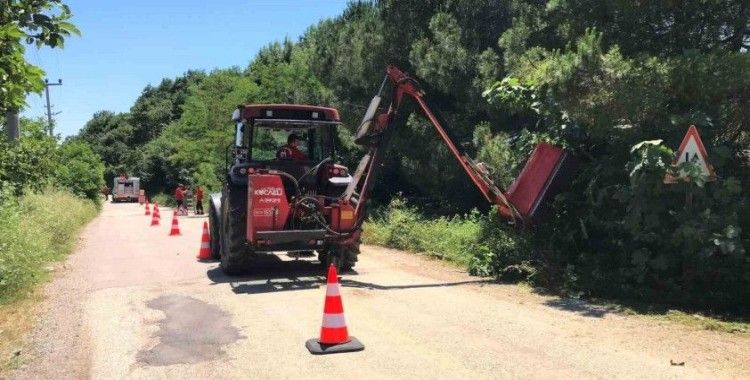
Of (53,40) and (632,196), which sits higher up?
(53,40)

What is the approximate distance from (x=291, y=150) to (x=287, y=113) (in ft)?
2.45

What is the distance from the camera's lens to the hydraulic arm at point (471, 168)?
9.51 m

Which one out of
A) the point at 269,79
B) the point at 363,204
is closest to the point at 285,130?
the point at 363,204

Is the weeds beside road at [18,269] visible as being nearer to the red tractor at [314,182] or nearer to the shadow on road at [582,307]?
the red tractor at [314,182]

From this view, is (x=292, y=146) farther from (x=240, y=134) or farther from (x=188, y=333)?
(x=188, y=333)

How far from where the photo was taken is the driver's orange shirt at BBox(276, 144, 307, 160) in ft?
36.6

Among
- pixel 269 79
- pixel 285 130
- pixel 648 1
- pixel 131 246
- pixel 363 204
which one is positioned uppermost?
pixel 269 79

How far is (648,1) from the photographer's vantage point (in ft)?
29.6

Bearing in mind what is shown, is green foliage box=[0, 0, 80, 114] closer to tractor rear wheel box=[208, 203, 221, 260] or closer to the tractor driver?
the tractor driver

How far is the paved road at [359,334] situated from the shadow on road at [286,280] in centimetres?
3

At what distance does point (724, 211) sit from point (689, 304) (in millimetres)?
1279

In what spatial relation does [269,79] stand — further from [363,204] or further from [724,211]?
[724,211]

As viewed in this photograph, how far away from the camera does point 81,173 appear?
36.2 metres

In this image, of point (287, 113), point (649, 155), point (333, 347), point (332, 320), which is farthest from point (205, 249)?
point (649, 155)
